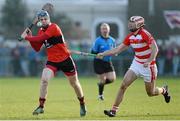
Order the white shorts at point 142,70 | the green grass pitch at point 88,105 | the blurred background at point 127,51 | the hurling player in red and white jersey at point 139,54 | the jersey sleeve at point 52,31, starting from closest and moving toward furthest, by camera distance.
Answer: the green grass pitch at point 88,105 < the hurling player in red and white jersey at point 139,54 < the jersey sleeve at point 52,31 < the white shorts at point 142,70 < the blurred background at point 127,51

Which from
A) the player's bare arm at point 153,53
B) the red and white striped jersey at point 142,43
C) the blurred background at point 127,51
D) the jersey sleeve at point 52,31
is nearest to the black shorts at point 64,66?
the jersey sleeve at point 52,31

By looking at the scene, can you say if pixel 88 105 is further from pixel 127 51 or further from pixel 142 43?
pixel 127 51

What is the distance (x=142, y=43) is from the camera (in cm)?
1661

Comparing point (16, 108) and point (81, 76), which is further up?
point (16, 108)

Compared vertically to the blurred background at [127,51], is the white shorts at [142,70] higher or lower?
higher

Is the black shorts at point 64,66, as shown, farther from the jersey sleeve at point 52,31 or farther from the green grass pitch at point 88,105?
the green grass pitch at point 88,105

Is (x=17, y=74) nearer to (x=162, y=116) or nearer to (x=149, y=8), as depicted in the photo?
(x=149, y=8)

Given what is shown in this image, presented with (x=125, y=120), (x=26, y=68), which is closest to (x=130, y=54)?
(x=26, y=68)

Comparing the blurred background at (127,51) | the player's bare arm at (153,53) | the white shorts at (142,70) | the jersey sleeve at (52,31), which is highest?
the jersey sleeve at (52,31)

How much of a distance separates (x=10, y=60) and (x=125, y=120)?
25.6m

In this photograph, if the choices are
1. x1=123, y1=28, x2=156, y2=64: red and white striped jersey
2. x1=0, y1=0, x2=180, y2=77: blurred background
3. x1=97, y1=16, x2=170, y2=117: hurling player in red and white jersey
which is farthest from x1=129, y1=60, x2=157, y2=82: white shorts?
x1=0, y1=0, x2=180, y2=77: blurred background

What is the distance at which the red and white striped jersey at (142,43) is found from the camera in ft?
54.3

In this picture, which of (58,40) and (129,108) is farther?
(129,108)

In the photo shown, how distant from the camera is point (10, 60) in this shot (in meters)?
40.4
